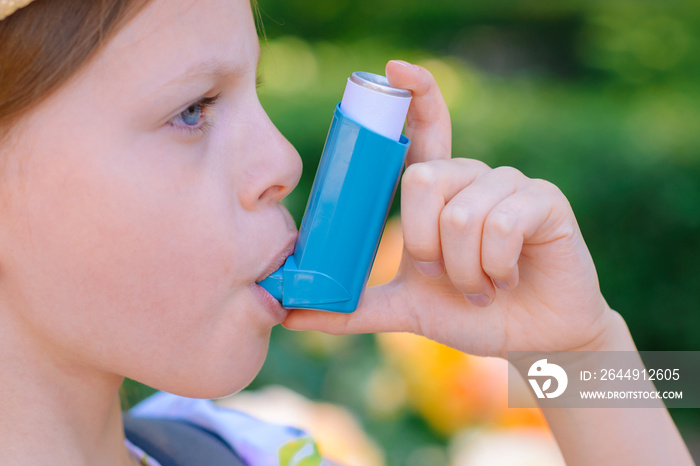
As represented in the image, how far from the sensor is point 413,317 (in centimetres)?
124

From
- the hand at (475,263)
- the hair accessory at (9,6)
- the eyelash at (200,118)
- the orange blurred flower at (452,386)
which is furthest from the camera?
the orange blurred flower at (452,386)

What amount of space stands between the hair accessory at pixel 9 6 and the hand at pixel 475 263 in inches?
21.6

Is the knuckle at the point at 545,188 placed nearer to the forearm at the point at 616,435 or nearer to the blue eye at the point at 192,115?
the forearm at the point at 616,435

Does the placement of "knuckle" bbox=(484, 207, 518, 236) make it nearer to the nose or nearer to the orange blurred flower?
the nose

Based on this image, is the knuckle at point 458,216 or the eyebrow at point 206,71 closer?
the eyebrow at point 206,71

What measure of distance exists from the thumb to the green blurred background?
3.55ft

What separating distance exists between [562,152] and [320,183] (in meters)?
2.04

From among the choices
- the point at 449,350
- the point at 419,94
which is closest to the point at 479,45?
the point at 449,350

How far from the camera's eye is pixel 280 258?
1.06 m

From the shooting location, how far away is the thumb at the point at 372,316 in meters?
1.17

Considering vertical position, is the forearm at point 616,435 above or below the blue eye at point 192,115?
below

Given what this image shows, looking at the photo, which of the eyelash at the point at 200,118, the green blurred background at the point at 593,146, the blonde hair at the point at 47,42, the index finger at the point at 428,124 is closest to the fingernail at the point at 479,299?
the index finger at the point at 428,124

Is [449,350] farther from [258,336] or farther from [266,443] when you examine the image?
[258,336]

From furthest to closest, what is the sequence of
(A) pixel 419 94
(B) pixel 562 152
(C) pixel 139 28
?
(B) pixel 562 152 → (A) pixel 419 94 → (C) pixel 139 28
